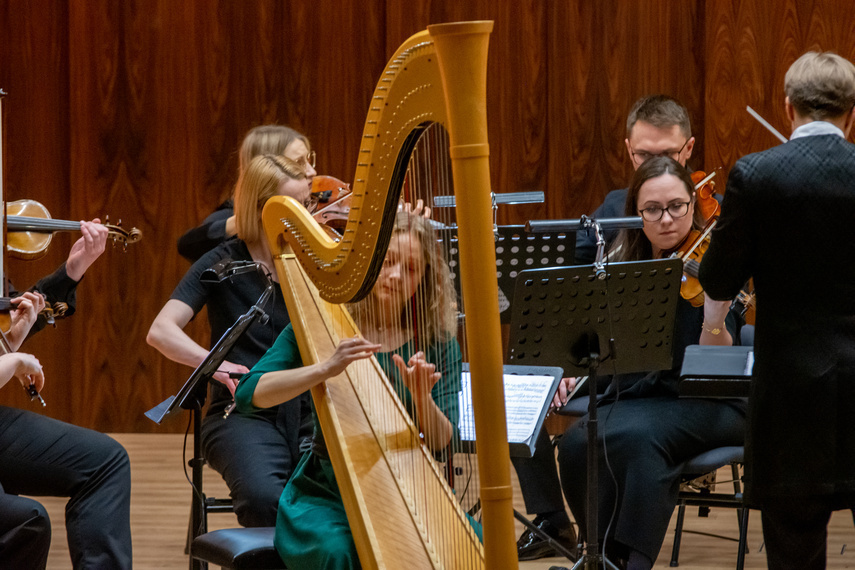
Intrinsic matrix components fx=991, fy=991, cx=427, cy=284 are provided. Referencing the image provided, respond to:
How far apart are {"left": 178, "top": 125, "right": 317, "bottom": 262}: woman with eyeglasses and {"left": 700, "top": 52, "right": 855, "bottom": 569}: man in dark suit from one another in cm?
173

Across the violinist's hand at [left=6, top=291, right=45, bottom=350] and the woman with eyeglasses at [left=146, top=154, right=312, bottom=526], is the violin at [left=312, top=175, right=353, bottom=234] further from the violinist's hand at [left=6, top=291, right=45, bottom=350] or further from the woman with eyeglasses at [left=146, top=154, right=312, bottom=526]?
the violinist's hand at [left=6, top=291, right=45, bottom=350]

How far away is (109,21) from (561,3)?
243 cm

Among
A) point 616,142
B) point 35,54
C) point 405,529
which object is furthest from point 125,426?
point 405,529

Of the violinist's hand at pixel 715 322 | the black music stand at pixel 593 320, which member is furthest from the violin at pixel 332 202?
the violinist's hand at pixel 715 322

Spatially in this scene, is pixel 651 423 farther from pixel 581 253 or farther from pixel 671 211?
pixel 581 253

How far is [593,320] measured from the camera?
2461mm

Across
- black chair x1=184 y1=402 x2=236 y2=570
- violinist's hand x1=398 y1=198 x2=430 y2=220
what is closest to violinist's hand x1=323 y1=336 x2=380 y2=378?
violinist's hand x1=398 y1=198 x2=430 y2=220

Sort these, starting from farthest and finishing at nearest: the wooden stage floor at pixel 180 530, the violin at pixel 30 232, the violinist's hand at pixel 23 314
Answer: the wooden stage floor at pixel 180 530 → the violin at pixel 30 232 → the violinist's hand at pixel 23 314

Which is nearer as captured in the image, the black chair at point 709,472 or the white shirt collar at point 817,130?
the white shirt collar at point 817,130

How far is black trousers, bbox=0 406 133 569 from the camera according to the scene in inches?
104

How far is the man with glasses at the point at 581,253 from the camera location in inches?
129

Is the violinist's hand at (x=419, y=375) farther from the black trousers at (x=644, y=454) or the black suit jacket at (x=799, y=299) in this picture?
the black trousers at (x=644, y=454)

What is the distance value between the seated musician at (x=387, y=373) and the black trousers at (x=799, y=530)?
28.9 inches

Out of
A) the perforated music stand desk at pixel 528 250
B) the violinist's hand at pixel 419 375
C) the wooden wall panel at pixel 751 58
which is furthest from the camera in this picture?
the wooden wall panel at pixel 751 58
